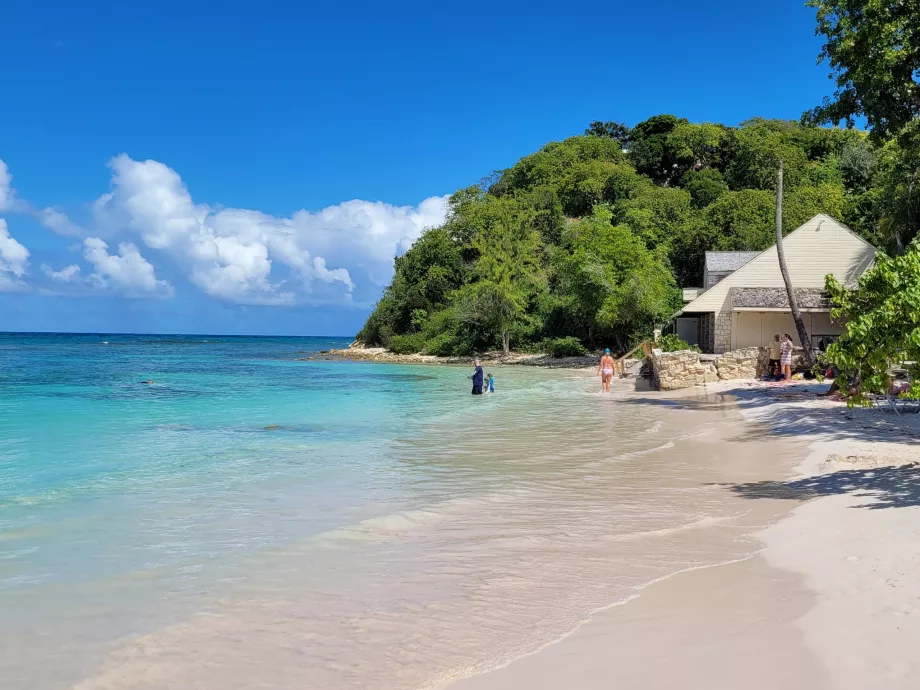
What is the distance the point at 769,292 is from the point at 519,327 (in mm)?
23927

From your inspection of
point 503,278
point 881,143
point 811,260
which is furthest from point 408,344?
point 881,143

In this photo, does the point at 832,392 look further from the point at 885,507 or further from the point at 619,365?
the point at 619,365

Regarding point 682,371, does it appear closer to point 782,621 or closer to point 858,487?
point 858,487

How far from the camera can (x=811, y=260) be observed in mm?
32781

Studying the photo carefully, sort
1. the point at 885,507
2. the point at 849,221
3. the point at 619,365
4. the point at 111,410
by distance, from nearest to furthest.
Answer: the point at 885,507, the point at 111,410, the point at 619,365, the point at 849,221

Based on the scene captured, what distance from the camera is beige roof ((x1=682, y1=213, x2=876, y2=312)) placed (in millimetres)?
32125

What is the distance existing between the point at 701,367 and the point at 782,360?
2807mm

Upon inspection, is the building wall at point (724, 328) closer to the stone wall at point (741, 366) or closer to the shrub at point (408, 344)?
the stone wall at point (741, 366)

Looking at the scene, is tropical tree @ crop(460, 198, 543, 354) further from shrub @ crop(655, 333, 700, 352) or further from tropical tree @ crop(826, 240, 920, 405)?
tropical tree @ crop(826, 240, 920, 405)

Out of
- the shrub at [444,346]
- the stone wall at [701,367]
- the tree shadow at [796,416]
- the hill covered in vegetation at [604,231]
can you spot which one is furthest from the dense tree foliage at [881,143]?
the shrub at [444,346]

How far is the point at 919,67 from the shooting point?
1490 centimetres

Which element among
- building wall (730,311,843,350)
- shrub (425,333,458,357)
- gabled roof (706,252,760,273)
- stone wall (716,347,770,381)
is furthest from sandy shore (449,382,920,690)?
shrub (425,333,458,357)

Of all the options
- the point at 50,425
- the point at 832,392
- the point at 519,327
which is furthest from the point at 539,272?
the point at 50,425

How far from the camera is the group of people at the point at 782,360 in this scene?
23859 millimetres
